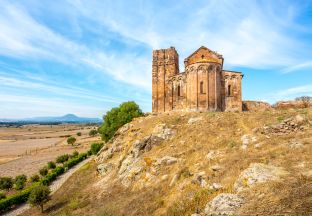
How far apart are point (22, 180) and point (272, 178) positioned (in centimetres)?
3840

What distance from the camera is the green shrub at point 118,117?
204ft

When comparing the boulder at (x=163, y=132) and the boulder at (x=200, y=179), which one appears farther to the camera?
the boulder at (x=163, y=132)

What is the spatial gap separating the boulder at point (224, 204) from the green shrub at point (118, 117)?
47760mm

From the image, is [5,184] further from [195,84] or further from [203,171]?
[203,171]

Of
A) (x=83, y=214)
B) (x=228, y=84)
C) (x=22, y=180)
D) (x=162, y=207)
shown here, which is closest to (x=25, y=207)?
(x=22, y=180)

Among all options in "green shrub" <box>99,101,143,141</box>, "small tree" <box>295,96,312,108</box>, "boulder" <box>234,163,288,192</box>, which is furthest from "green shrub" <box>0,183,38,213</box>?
"small tree" <box>295,96,312,108</box>

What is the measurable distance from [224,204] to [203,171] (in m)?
5.42

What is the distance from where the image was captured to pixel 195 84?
4125cm

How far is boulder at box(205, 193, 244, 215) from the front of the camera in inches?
554

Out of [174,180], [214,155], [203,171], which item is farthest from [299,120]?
[174,180]

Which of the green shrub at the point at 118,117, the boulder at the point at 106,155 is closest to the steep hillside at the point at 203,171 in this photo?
the boulder at the point at 106,155

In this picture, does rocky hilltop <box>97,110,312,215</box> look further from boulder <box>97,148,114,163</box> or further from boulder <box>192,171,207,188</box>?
boulder <box>97,148,114,163</box>

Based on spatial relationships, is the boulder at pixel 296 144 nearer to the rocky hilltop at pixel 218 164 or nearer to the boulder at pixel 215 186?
the rocky hilltop at pixel 218 164

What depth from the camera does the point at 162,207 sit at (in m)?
18.2
